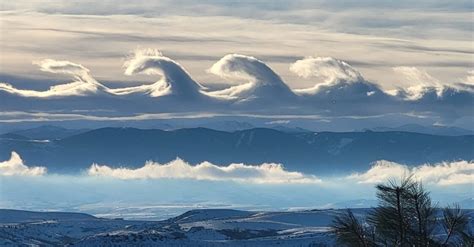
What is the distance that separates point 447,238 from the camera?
135 ft

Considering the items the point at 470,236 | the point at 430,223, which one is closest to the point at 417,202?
the point at 430,223

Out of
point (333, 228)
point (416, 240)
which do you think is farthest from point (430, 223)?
point (333, 228)

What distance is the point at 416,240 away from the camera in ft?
139

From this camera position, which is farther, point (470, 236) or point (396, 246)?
point (470, 236)

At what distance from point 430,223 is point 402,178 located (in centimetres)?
192

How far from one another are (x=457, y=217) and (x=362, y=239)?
401cm

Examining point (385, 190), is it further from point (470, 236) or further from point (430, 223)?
point (470, 236)

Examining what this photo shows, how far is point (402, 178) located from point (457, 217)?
3082 millimetres

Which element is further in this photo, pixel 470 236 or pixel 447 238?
pixel 470 236

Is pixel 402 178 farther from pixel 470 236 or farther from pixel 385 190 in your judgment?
pixel 470 236

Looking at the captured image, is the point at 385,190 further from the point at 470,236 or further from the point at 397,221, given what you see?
the point at 470,236

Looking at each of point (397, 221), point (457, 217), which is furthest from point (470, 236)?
point (397, 221)

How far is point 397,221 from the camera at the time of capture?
42.6 m

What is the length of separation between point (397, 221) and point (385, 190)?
1.30m
